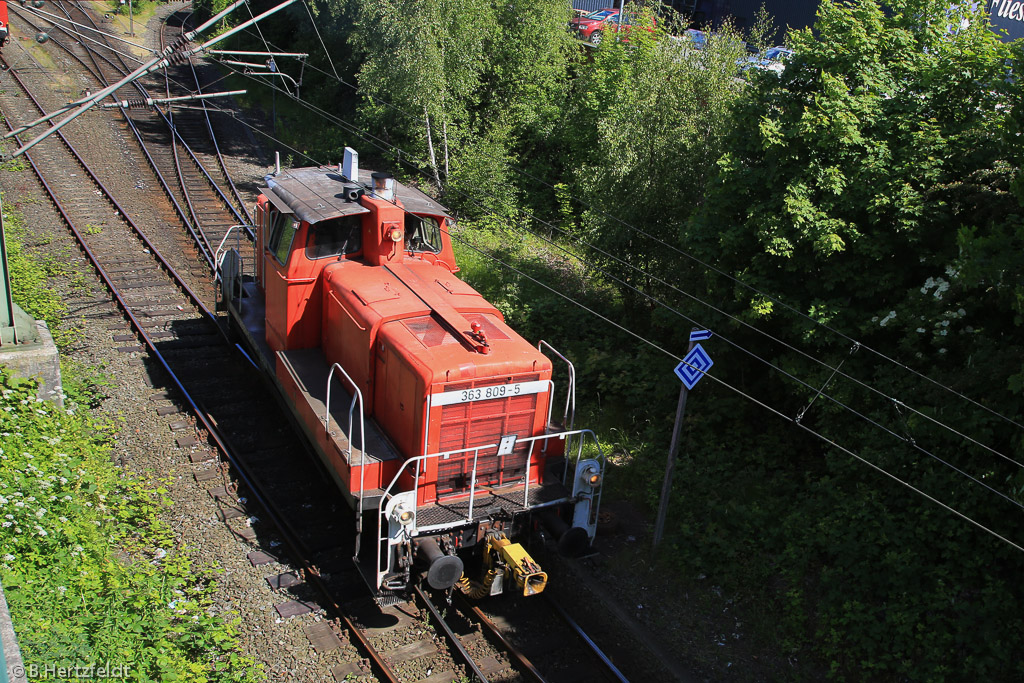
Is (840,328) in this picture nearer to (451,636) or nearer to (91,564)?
(451,636)

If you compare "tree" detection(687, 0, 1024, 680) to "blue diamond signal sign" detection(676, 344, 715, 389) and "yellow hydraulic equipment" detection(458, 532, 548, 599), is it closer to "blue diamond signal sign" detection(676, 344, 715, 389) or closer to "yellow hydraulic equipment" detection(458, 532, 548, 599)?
"blue diamond signal sign" detection(676, 344, 715, 389)

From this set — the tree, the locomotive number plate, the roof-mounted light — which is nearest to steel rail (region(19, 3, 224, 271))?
the roof-mounted light

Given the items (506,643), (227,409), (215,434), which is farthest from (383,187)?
(506,643)

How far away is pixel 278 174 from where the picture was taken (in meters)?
11.1

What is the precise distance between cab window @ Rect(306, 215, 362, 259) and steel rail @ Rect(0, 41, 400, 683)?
10.3 feet

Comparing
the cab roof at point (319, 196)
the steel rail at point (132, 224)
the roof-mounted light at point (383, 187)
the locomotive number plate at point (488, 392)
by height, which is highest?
the roof-mounted light at point (383, 187)

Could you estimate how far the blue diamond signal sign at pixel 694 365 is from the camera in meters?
8.28

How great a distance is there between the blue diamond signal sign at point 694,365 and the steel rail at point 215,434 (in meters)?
4.33

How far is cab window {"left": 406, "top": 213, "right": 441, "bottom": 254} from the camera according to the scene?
32.7 feet

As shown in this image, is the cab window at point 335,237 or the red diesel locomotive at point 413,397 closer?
the red diesel locomotive at point 413,397

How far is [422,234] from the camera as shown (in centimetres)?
1011

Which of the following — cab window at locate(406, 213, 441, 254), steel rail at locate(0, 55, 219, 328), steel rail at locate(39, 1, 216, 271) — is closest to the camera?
cab window at locate(406, 213, 441, 254)

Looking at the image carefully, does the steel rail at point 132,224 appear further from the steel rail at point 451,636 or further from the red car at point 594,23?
the red car at point 594,23

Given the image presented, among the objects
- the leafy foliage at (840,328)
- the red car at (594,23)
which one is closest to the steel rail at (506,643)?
the leafy foliage at (840,328)
